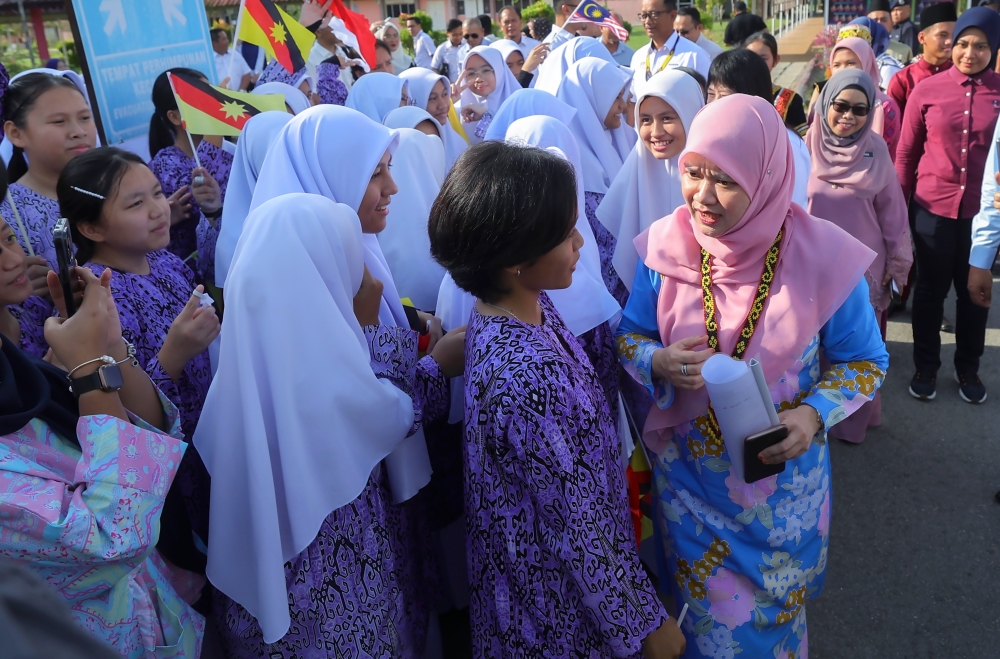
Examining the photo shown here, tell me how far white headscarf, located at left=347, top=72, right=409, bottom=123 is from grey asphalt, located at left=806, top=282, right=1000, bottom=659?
10.9 feet

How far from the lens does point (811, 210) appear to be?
12.8 feet

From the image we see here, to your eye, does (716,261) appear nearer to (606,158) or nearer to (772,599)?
(772,599)

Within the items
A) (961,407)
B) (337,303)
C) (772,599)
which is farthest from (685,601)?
(961,407)

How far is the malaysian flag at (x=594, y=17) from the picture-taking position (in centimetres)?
700

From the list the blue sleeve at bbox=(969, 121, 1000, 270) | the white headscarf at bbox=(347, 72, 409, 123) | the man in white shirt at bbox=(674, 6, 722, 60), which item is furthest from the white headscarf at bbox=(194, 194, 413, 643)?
the man in white shirt at bbox=(674, 6, 722, 60)

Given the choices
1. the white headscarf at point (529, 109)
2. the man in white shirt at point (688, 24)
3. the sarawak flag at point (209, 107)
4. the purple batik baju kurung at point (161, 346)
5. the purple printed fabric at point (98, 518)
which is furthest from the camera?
the man in white shirt at point (688, 24)

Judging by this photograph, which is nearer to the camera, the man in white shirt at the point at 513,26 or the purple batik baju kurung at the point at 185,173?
the purple batik baju kurung at the point at 185,173

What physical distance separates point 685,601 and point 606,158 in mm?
2665

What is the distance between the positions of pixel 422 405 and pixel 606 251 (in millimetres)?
1457

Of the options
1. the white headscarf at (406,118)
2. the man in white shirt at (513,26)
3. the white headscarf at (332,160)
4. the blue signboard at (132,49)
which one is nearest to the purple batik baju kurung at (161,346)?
the white headscarf at (332,160)

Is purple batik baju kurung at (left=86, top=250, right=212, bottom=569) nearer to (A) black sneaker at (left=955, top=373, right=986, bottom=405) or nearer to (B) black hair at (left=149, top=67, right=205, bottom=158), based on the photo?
(B) black hair at (left=149, top=67, right=205, bottom=158)

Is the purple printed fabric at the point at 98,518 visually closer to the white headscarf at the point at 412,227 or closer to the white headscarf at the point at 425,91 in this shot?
the white headscarf at the point at 412,227

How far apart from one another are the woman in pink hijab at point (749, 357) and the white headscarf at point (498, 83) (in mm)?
4459

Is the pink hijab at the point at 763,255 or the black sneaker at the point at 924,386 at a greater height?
the pink hijab at the point at 763,255
